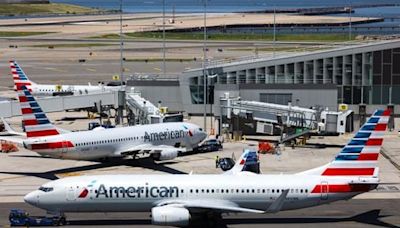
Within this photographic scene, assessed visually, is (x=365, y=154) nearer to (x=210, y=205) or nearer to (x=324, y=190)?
(x=324, y=190)

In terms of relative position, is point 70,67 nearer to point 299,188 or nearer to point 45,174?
point 45,174

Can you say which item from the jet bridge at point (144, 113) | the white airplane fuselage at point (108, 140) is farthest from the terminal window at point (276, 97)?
the white airplane fuselage at point (108, 140)

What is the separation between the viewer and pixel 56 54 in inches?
7731

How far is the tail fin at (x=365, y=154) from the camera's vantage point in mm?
51031

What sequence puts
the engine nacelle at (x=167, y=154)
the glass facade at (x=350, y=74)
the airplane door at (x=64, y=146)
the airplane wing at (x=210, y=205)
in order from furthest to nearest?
the glass facade at (x=350, y=74) → the engine nacelle at (x=167, y=154) → the airplane door at (x=64, y=146) → the airplane wing at (x=210, y=205)

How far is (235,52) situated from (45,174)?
12404 cm

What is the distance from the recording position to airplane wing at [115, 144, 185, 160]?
73512 mm

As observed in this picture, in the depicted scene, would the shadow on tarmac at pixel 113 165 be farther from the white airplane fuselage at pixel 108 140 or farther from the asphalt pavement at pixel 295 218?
the asphalt pavement at pixel 295 218

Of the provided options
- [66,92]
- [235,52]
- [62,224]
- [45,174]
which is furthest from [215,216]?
[235,52]

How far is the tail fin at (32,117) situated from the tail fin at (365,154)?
85.8ft

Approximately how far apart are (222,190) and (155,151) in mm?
24286

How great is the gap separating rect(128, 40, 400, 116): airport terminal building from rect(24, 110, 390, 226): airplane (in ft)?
150

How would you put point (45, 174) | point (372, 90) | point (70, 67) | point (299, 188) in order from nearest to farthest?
point (299, 188)
point (45, 174)
point (372, 90)
point (70, 67)

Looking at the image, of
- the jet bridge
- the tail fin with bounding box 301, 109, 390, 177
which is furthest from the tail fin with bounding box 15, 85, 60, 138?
the tail fin with bounding box 301, 109, 390, 177
